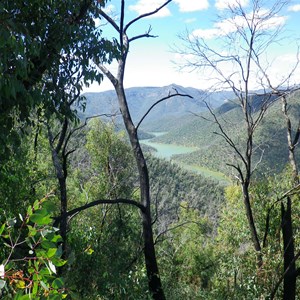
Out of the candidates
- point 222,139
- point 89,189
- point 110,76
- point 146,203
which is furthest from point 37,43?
point 222,139

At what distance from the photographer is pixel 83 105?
4.21 metres

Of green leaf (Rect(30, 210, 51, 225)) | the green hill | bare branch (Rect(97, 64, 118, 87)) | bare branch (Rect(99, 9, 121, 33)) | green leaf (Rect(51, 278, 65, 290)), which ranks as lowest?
the green hill

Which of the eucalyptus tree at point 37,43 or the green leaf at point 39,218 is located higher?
the eucalyptus tree at point 37,43

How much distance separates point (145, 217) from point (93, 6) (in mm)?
2975

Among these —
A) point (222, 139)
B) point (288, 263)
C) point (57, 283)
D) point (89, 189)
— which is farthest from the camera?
point (222, 139)

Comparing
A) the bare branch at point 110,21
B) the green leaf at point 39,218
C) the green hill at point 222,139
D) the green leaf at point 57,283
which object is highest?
the bare branch at point 110,21

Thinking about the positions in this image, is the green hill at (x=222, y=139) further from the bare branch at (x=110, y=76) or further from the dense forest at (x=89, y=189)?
the bare branch at (x=110, y=76)

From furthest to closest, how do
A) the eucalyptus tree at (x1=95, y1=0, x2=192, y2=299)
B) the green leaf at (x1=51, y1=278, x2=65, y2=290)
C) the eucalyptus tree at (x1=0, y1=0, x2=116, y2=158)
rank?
the eucalyptus tree at (x1=95, y1=0, x2=192, y2=299) → the eucalyptus tree at (x1=0, y1=0, x2=116, y2=158) → the green leaf at (x1=51, y1=278, x2=65, y2=290)

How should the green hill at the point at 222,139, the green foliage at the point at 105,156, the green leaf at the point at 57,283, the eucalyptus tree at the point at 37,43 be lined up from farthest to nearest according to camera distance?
the green foliage at the point at 105,156 → the green hill at the point at 222,139 → the eucalyptus tree at the point at 37,43 → the green leaf at the point at 57,283

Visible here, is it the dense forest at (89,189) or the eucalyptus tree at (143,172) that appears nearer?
the dense forest at (89,189)

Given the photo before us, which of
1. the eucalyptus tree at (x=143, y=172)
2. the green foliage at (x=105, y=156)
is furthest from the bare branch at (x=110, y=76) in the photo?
the green foliage at (x=105, y=156)

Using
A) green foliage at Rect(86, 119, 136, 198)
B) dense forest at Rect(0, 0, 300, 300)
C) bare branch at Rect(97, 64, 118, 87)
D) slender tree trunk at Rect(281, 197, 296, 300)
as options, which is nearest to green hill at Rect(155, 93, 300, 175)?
dense forest at Rect(0, 0, 300, 300)

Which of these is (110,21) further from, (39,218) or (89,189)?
(89,189)

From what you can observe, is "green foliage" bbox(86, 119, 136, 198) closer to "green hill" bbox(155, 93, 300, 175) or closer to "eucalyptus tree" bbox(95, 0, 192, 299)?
"green hill" bbox(155, 93, 300, 175)
